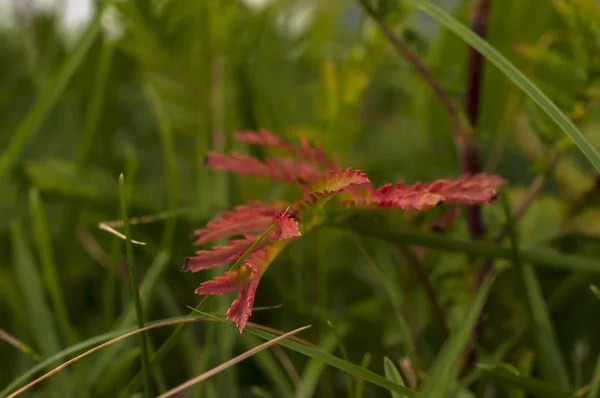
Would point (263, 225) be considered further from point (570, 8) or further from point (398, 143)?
point (398, 143)

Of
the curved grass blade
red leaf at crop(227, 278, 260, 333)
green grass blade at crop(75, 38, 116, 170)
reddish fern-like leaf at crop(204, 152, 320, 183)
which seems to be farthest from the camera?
green grass blade at crop(75, 38, 116, 170)

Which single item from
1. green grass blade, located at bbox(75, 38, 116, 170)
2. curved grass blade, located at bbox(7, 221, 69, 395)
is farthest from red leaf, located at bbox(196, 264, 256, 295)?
green grass blade, located at bbox(75, 38, 116, 170)

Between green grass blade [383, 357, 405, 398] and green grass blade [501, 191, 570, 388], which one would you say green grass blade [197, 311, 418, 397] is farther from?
green grass blade [501, 191, 570, 388]

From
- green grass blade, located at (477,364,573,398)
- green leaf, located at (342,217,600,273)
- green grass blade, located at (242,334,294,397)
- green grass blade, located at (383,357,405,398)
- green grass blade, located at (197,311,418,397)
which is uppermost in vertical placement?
green leaf, located at (342,217,600,273)

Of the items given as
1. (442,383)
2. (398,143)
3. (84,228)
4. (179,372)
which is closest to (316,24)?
(398,143)

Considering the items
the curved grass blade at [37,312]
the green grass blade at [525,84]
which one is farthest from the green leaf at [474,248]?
the curved grass blade at [37,312]

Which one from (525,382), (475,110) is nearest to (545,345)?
(525,382)
